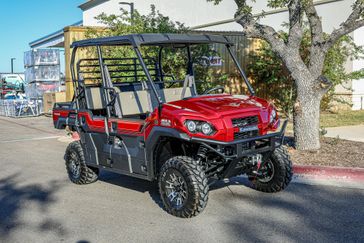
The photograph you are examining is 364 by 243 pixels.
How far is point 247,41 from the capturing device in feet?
57.7

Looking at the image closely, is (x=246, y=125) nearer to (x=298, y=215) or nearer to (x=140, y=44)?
(x=298, y=215)

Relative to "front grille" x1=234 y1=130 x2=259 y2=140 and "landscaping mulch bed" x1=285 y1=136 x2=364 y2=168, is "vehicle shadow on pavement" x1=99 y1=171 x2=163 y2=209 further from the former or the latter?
"landscaping mulch bed" x1=285 y1=136 x2=364 y2=168

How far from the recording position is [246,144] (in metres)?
Answer: 5.67

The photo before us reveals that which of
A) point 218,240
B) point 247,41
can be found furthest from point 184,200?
point 247,41

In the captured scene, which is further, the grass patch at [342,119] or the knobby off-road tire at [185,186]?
the grass patch at [342,119]

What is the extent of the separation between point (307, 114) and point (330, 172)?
5.37ft

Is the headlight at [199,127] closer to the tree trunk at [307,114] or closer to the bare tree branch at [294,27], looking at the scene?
the tree trunk at [307,114]

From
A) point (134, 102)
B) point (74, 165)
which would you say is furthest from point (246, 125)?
point (74, 165)

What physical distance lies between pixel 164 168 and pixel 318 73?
177 inches

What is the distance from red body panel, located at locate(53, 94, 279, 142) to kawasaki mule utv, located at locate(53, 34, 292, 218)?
1cm

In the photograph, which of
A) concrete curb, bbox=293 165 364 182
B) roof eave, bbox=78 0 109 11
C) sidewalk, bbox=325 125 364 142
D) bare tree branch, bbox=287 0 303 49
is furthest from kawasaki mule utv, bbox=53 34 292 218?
roof eave, bbox=78 0 109 11

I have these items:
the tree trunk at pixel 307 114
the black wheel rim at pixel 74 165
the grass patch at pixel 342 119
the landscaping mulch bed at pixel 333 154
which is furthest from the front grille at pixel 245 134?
the grass patch at pixel 342 119

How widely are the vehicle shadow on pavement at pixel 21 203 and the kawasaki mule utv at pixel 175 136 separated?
64cm

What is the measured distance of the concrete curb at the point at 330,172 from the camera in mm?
7422
